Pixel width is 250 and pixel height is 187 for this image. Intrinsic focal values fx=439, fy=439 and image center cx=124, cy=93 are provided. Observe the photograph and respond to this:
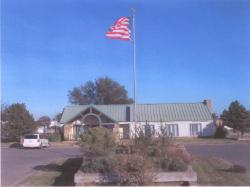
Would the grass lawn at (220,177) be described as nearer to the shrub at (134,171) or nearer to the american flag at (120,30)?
the shrub at (134,171)

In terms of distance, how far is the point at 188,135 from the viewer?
54.8m

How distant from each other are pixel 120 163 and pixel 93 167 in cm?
108

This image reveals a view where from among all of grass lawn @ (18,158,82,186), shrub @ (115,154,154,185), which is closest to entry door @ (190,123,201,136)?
grass lawn @ (18,158,82,186)

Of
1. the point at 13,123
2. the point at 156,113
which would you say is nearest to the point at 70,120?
the point at 13,123

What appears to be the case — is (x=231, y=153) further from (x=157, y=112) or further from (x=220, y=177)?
(x=157, y=112)

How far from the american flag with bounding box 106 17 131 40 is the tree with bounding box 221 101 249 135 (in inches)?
1276

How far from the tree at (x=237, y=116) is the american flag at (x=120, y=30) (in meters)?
32.4

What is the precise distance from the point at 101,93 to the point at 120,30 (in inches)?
2704

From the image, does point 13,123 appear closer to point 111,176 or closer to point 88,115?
point 88,115

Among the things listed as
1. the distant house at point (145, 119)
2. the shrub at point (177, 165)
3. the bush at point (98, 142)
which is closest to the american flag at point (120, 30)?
the bush at point (98, 142)

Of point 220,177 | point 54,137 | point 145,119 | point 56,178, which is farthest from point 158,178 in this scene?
point 145,119

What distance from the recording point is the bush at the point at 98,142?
562 inches

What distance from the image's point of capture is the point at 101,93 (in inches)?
3615

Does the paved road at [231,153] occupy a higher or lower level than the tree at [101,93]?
lower
